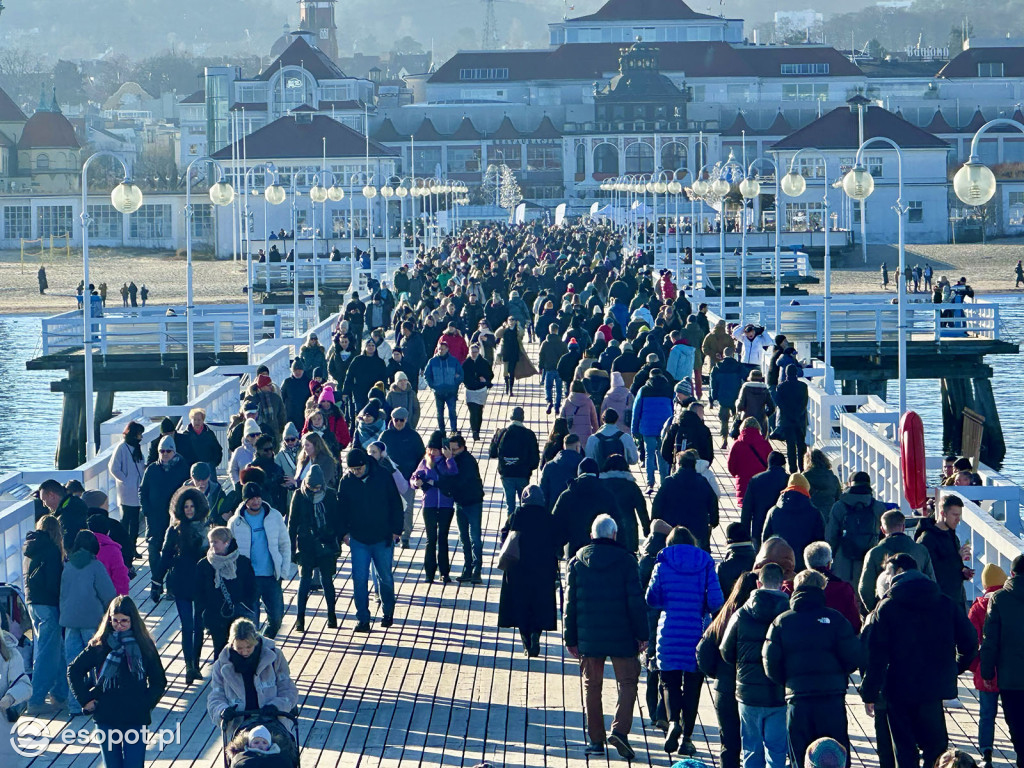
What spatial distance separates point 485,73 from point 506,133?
15516 mm

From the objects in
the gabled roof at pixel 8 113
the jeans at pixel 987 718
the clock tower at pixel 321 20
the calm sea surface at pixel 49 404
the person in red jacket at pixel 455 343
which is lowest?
the calm sea surface at pixel 49 404

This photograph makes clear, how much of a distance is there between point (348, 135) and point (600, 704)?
8028 cm

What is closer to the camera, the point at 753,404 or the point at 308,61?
the point at 753,404

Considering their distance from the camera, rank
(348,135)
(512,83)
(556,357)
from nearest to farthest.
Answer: (556,357), (348,135), (512,83)

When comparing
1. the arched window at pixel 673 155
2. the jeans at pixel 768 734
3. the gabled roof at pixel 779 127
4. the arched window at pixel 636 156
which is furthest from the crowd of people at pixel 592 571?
the gabled roof at pixel 779 127

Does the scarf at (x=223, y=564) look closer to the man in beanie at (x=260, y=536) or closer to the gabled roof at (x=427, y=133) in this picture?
the man in beanie at (x=260, y=536)

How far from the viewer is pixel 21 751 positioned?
32.1ft

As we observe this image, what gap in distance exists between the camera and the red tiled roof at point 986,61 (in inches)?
4862

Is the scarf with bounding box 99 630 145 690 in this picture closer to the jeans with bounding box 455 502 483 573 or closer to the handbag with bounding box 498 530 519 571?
the handbag with bounding box 498 530 519 571

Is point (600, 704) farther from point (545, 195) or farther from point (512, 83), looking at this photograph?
point (512, 83)

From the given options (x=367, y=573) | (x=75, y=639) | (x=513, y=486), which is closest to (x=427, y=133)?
(x=513, y=486)

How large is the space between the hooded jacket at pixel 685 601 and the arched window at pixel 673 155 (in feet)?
331

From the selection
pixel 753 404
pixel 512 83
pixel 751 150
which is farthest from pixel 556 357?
pixel 512 83

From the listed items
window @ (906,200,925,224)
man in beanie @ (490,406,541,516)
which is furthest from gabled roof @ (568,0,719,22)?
man in beanie @ (490,406,541,516)
